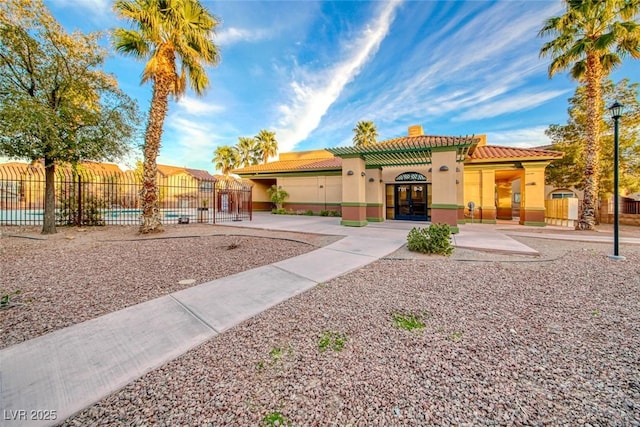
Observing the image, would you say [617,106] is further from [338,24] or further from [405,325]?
[338,24]

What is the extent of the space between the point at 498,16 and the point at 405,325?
1275cm

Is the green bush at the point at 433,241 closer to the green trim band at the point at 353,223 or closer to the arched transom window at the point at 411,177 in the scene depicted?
the green trim band at the point at 353,223

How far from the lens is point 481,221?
50.8ft

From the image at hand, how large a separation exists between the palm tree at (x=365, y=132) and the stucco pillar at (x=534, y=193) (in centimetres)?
1542

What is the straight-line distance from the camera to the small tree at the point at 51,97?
7.91m

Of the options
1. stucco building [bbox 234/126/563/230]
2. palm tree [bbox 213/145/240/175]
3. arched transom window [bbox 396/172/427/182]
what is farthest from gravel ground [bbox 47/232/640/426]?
palm tree [bbox 213/145/240/175]

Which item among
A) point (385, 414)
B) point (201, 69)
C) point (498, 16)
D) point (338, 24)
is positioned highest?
point (338, 24)

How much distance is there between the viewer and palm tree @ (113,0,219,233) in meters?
8.87

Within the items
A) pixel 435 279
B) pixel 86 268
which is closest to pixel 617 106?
pixel 435 279

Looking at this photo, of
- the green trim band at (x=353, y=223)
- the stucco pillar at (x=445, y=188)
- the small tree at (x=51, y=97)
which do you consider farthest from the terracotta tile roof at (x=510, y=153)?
the small tree at (x=51, y=97)

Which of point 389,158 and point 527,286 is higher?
point 389,158

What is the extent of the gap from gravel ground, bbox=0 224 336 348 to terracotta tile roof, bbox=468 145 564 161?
→ 1302 centimetres

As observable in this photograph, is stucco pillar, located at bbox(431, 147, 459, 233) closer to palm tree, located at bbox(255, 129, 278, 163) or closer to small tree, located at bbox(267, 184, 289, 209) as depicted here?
small tree, located at bbox(267, 184, 289, 209)

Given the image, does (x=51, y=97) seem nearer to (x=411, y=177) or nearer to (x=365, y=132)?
(x=411, y=177)
